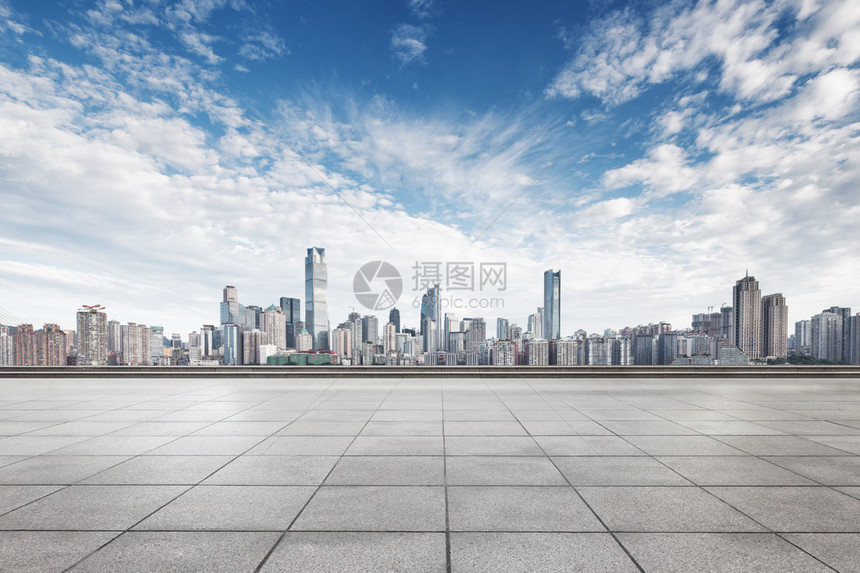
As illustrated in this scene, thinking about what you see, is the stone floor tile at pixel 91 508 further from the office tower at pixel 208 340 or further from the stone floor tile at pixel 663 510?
the office tower at pixel 208 340

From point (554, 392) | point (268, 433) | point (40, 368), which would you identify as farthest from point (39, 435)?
point (40, 368)

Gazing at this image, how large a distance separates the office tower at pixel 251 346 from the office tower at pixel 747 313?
77258 millimetres

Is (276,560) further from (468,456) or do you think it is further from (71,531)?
(468,456)

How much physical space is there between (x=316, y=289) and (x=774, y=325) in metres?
125

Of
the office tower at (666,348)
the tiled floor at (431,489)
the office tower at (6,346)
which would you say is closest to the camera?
the tiled floor at (431,489)

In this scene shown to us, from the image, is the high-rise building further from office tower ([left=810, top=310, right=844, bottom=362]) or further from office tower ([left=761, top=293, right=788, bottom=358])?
office tower ([left=810, top=310, right=844, bottom=362])

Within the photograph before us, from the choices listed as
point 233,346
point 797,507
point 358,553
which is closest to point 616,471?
point 797,507

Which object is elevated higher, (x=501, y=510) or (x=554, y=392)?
(x=501, y=510)

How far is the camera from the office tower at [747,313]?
63875 mm

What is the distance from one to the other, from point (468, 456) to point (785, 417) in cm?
788

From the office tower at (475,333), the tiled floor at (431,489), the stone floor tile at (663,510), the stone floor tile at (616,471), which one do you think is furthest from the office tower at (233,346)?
the stone floor tile at (663,510)

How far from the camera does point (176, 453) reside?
20.5 feet

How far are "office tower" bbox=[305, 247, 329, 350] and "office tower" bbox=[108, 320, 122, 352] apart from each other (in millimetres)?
71059

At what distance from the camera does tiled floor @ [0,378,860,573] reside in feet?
11.1
